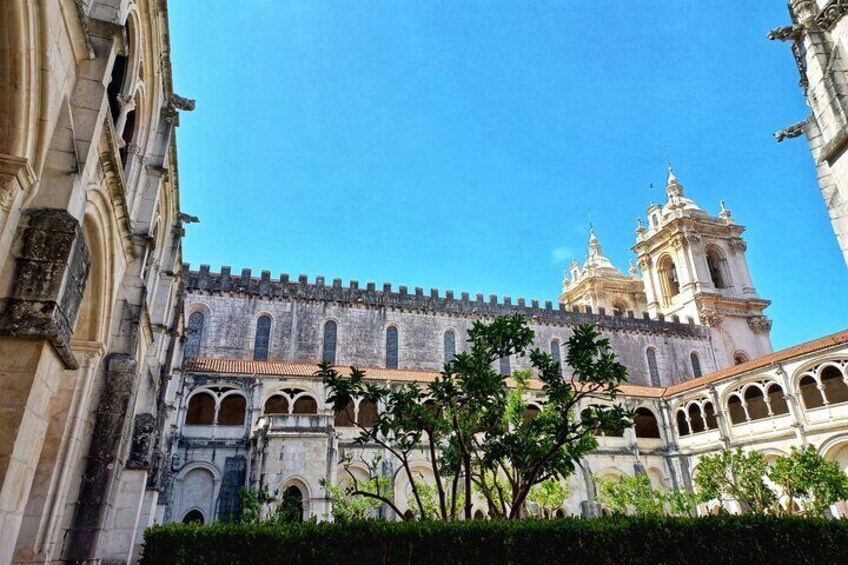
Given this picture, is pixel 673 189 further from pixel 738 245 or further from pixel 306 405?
pixel 306 405

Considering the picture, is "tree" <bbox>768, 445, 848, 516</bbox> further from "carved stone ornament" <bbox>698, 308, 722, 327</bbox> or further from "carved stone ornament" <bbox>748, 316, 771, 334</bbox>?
"carved stone ornament" <bbox>748, 316, 771, 334</bbox>

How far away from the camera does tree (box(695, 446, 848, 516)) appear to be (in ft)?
59.3

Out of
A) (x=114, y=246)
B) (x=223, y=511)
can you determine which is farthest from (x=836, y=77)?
(x=223, y=511)

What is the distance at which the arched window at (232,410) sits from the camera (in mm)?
23656

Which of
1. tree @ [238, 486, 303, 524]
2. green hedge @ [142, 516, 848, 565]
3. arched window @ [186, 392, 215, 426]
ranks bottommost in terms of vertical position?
green hedge @ [142, 516, 848, 565]

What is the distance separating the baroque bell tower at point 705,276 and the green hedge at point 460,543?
30221 millimetres

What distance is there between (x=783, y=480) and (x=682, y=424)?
1110 centimetres

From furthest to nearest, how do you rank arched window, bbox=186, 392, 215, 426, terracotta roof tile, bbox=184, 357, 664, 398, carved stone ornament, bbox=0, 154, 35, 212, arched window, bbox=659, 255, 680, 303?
arched window, bbox=659, 255, 680, 303
terracotta roof tile, bbox=184, 357, 664, 398
arched window, bbox=186, 392, 215, 426
carved stone ornament, bbox=0, 154, 35, 212

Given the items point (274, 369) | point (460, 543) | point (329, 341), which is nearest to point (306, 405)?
point (274, 369)

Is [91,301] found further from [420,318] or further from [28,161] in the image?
[420,318]

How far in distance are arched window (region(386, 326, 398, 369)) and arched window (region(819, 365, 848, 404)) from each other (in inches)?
811

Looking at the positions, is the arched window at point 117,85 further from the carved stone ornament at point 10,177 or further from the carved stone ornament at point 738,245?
the carved stone ornament at point 738,245

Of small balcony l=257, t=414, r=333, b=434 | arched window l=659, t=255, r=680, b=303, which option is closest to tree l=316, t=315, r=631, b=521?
small balcony l=257, t=414, r=333, b=434

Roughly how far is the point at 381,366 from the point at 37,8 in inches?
1020
